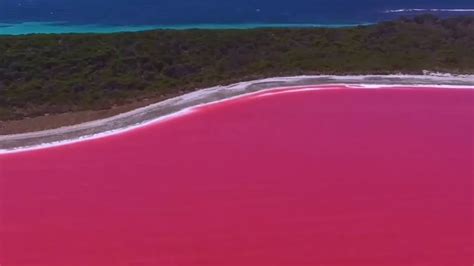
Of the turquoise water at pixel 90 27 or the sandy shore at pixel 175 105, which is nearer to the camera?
the sandy shore at pixel 175 105

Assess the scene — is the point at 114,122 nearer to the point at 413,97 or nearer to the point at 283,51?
the point at 413,97

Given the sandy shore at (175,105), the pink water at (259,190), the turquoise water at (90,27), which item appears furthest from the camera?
the turquoise water at (90,27)

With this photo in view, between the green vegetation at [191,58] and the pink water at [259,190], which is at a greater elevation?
the green vegetation at [191,58]

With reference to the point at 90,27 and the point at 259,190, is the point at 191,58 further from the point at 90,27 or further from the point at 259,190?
the point at 90,27

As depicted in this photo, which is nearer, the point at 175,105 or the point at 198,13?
the point at 175,105

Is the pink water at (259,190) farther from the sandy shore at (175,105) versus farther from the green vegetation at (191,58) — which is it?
the green vegetation at (191,58)

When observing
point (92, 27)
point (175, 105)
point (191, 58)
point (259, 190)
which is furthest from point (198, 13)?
point (259, 190)

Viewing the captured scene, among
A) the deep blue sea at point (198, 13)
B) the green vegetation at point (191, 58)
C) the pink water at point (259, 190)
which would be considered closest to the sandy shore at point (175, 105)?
the pink water at point (259, 190)

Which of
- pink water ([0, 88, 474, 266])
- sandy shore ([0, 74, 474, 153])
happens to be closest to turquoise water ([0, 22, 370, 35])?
sandy shore ([0, 74, 474, 153])

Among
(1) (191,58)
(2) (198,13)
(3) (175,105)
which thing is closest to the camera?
(3) (175,105)
